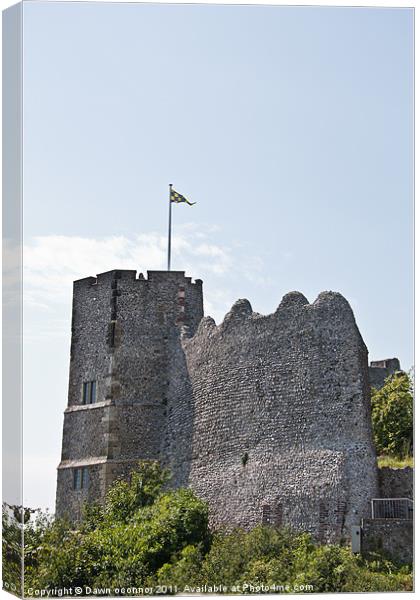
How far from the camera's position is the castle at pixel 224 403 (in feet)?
76.7

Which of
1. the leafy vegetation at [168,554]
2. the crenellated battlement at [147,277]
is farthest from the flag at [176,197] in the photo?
the leafy vegetation at [168,554]

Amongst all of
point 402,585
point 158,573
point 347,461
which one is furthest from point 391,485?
point 158,573

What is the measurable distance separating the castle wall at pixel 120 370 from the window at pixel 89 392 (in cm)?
11

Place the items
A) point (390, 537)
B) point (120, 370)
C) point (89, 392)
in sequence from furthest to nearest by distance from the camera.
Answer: point (89, 392)
point (120, 370)
point (390, 537)

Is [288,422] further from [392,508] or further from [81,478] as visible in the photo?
[81,478]

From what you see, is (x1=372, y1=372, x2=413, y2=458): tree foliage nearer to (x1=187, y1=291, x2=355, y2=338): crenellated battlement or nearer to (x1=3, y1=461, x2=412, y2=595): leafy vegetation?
(x1=187, y1=291, x2=355, y2=338): crenellated battlement

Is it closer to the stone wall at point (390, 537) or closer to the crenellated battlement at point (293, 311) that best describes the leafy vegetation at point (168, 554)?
the stone wall at point (390, 537)

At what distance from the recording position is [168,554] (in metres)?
23.8

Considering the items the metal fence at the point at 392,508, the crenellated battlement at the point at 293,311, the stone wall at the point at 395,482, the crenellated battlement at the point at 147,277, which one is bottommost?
the metal fence at the point at 392,508

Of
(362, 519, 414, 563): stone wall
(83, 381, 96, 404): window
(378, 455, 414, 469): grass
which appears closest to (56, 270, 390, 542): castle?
(83, 381, 96, 404): window

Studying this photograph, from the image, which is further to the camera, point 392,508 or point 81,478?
point 81,478

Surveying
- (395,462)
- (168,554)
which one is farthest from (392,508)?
(168,554)

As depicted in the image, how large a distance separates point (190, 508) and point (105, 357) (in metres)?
5.72

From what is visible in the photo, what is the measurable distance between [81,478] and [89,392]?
2.06 m
